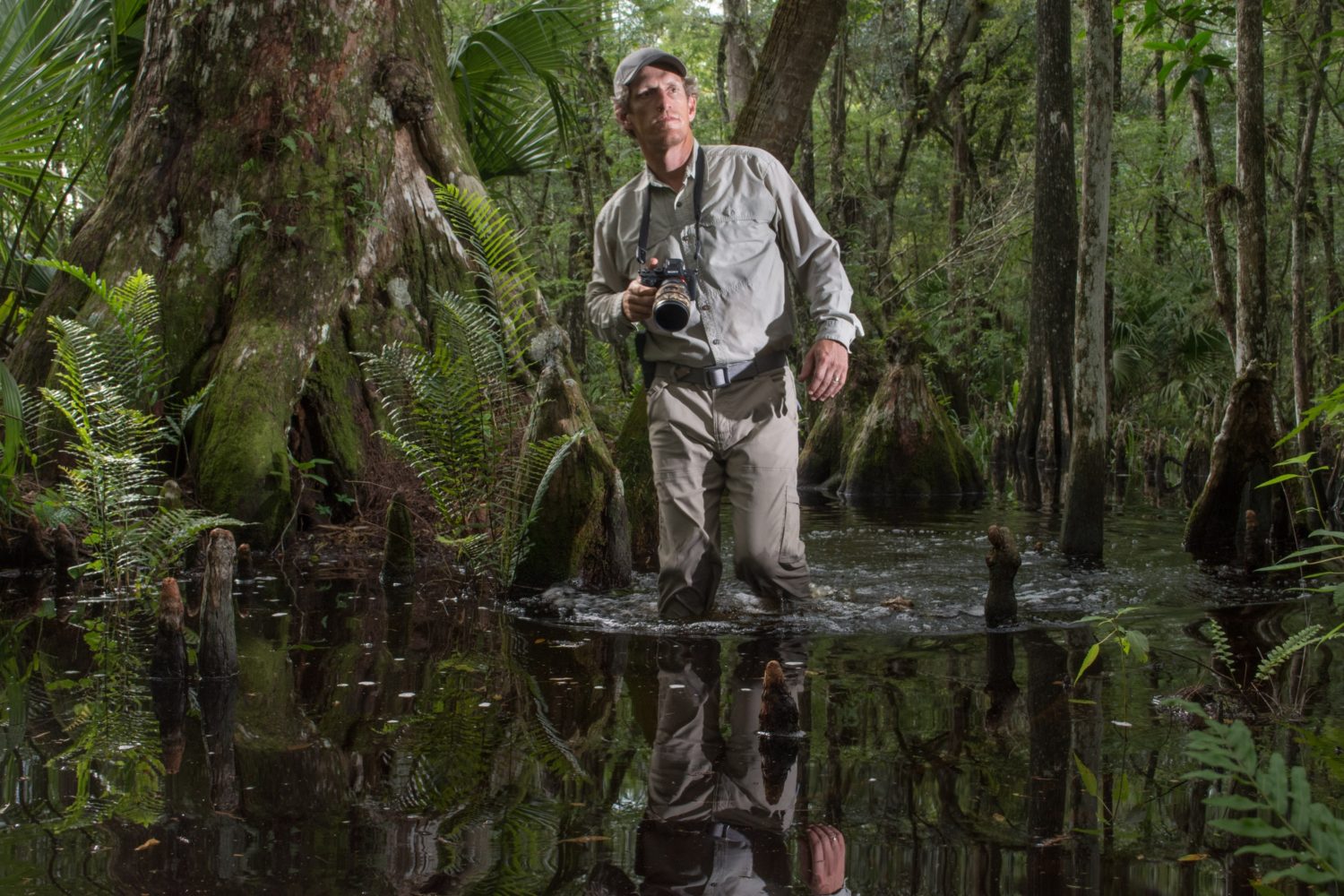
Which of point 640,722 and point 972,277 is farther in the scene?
point 972,277

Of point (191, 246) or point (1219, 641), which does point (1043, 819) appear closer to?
point (1219, 641)

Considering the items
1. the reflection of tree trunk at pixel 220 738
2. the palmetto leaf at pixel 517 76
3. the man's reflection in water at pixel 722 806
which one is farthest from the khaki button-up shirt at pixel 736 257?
the palmetto leaf at pixel 517 76

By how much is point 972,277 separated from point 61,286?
16.2 m

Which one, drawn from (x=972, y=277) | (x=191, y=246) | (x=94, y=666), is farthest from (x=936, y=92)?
(x=94, y=666)

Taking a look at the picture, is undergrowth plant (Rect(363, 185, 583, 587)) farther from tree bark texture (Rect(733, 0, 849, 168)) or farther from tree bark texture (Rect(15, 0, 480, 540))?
tree bark texture (Rect(733, 0, 849, 168))

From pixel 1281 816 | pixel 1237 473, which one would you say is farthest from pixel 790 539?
pixel 1281 816

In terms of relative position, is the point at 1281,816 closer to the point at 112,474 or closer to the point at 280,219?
the point at 112,474

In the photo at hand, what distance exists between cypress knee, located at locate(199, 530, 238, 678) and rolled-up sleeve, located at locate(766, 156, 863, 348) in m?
2.50

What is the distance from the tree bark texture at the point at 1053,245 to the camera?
44.3 feet

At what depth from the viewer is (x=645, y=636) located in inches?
213

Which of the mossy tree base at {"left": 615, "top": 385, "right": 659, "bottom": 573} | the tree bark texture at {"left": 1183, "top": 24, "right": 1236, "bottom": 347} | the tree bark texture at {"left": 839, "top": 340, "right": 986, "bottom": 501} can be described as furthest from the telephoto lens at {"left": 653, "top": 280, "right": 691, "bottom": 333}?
the tree bark texture at {"left": 839, "top": 340, "right": 986, "bottom": 501}

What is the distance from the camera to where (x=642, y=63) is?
5.02 m

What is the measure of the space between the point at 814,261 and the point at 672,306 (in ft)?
3.01

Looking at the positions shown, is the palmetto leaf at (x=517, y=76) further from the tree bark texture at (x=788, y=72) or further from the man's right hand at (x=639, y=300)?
the man's right hand at (x=639, y=300)
